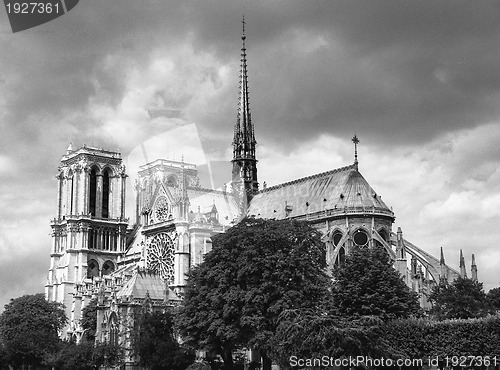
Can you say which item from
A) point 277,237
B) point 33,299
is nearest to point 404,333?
point 277,237

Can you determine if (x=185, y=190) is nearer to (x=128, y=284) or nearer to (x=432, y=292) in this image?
(x=128, y=284)

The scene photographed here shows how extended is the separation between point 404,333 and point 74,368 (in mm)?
29177

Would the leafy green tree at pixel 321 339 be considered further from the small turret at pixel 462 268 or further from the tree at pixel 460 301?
the small turret at pixel 462 268

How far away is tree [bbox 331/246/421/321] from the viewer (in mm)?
58625

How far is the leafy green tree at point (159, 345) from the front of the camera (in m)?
58.2

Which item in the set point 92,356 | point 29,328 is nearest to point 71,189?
point 29,328

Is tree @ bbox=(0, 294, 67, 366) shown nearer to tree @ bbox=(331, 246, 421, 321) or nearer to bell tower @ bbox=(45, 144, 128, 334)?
bell tower @ bbox=(45, 144, 128, 334)

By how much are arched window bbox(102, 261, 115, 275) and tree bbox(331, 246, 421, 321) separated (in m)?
66.6

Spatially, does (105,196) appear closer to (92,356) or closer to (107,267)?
(107,267)

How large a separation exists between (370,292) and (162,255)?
47.6 metres

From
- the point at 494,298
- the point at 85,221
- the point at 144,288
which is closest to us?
the point at 144,288

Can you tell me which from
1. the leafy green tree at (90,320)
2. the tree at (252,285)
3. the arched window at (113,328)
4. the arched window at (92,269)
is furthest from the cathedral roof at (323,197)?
the arched window at (92,269)

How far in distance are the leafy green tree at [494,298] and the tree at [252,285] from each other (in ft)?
86.6

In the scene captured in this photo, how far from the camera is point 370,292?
2355 inches
